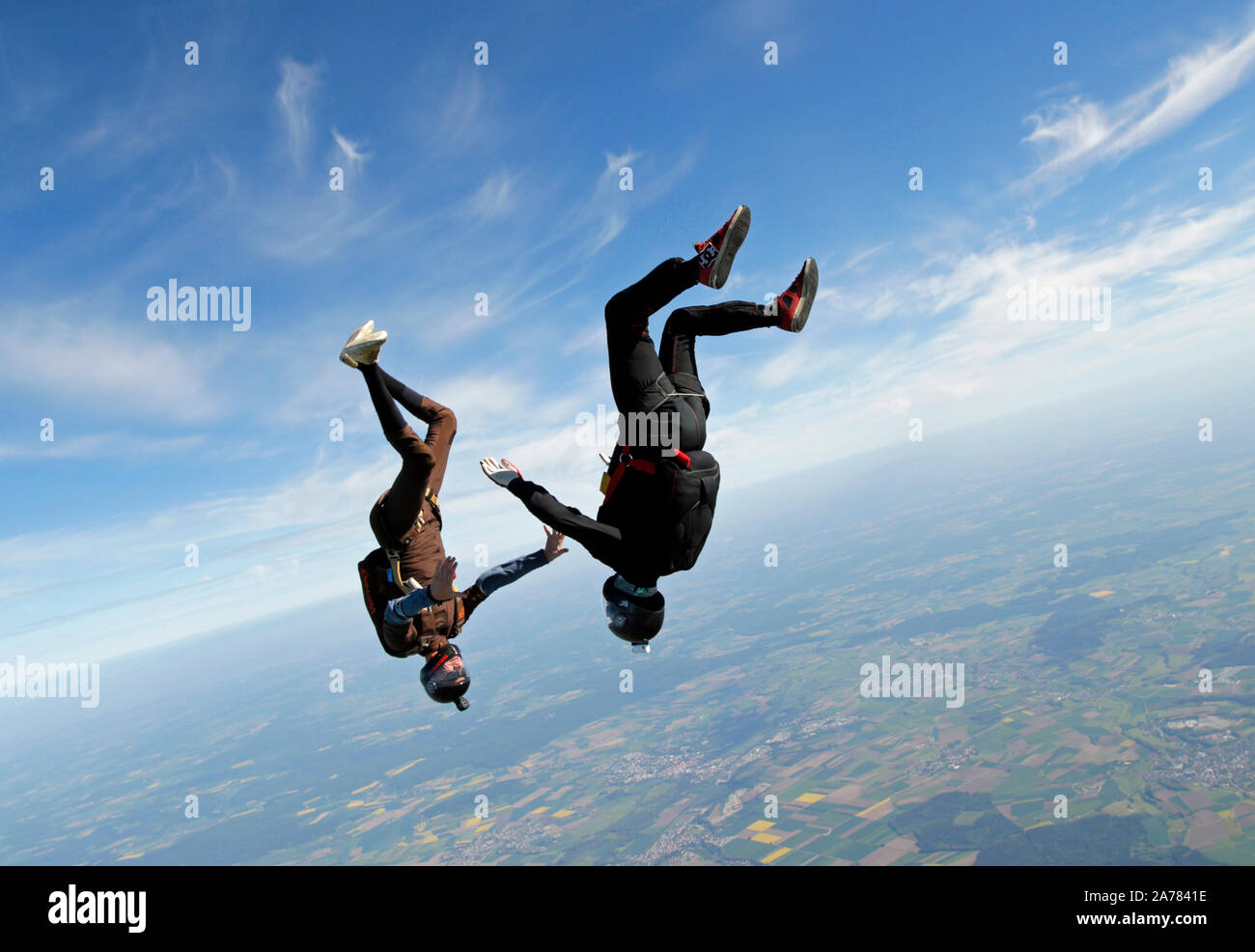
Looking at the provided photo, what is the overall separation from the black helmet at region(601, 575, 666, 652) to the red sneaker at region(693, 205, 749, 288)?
205 cm

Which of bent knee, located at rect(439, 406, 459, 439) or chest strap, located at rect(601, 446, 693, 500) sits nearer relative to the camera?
chest strap, located at rect(601, 446, 693, 500)

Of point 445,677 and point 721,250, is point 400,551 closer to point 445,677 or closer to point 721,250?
point 445,677

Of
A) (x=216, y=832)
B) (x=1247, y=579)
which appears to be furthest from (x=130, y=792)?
(x=1247, y=579)

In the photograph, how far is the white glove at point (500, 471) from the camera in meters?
3.75

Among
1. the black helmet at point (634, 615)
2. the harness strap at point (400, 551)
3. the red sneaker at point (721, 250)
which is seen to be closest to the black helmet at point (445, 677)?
the harness strap at point (400, 551)

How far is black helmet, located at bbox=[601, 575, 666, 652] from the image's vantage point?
161 inches

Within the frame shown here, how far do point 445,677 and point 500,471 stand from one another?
6.59ft

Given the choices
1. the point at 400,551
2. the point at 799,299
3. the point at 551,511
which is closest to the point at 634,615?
the point at 551,511

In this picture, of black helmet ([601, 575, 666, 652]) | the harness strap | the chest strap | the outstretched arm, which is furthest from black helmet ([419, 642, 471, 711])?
the chest strap

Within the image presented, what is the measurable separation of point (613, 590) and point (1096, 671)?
322 ft

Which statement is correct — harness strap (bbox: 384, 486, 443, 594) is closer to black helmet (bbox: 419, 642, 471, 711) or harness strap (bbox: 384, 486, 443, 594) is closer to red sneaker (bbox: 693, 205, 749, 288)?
black helmet (bbox: 419, 642, 471, 711)

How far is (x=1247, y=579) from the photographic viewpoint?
9744 centimetres

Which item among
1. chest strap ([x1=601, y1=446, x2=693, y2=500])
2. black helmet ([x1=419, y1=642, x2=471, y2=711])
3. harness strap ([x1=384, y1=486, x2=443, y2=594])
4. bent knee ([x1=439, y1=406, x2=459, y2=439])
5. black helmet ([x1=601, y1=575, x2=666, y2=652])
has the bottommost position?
black helmet ([x1=419, y1=642, x2=471, y2=711])
